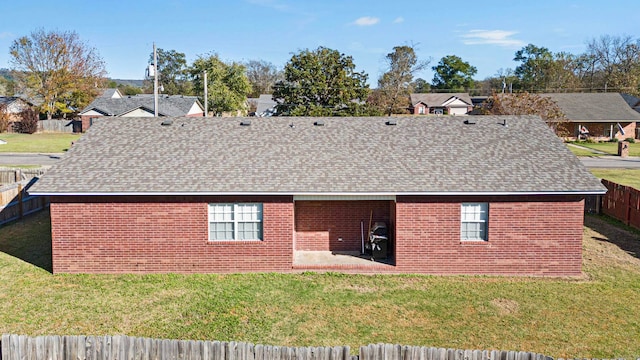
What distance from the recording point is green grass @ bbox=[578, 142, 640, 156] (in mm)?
47656

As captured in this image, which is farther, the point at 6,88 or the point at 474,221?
the point at 6,88

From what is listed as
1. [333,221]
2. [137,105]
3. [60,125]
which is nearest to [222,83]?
[137,105]

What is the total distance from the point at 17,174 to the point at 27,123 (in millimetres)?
37222

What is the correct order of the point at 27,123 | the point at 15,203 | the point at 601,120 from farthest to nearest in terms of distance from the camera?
the point at 27,123 → the point at 601,120 → the point at 15,203

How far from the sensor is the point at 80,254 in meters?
15.2

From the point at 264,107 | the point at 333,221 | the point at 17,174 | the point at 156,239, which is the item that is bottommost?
the point at 156,239

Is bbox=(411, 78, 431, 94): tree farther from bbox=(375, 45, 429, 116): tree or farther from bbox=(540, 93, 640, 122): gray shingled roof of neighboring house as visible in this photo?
bbox=(540, 93, 640, 122): gray shingled roof of neighboring house

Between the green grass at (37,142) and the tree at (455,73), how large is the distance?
281 ft

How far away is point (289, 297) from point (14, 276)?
8188mm

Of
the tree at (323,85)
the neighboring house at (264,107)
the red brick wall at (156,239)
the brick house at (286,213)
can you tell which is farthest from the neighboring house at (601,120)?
the red brick wall at (156,239)

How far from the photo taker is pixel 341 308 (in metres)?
12.6

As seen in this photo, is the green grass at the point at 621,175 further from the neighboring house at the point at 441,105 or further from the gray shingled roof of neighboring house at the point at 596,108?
the neighboring house at the point at 441,105

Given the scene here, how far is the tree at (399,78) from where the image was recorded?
249ft

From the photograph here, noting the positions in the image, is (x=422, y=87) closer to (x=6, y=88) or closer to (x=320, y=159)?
(x=6, y=88)
